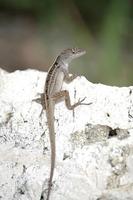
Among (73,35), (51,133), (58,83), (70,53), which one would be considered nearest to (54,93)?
(58,83)

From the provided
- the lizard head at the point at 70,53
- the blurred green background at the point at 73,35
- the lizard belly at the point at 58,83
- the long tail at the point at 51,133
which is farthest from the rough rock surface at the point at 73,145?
the blurred green background at the point at 73,35

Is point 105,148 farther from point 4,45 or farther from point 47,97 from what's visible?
point 4,45

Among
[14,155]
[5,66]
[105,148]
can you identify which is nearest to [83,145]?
[105,148]

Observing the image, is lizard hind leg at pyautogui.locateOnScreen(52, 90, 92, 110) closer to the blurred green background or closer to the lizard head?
the lizard head

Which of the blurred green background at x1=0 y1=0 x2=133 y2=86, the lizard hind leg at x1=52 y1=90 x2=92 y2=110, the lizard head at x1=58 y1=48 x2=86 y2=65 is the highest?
the blurred green background at x1=0 y1=0 x2=133 y2=86

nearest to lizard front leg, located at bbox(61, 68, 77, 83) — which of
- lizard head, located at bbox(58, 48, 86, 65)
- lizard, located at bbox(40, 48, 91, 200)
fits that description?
lizard, located at bbox(40, 48, 91, 200)

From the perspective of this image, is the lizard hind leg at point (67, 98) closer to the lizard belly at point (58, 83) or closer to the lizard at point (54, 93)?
the lizard at point (54, 93)
